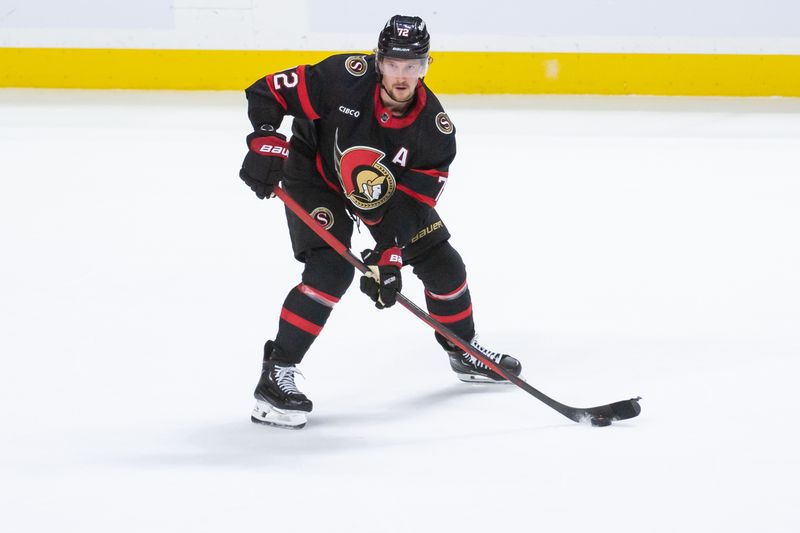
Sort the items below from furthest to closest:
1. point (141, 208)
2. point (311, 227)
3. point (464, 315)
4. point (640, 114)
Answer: point (640, 114)
point (141, 208)
point (464, 315)
point (311, 227)

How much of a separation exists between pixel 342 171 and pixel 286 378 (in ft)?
1.66

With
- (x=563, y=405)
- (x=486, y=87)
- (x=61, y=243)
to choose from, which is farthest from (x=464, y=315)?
(x=486, y=87)

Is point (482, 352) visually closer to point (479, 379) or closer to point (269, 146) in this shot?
point (479, 379)

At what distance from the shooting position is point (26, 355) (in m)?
2.86

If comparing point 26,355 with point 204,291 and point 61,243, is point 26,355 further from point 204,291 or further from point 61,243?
point 61,243

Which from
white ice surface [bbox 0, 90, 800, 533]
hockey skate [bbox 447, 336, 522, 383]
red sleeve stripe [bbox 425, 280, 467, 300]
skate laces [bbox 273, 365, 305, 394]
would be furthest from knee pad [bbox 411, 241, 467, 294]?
skate laces [bbox 273, 365, 305, 394]

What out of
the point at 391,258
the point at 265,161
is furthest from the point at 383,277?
the point at 265,161

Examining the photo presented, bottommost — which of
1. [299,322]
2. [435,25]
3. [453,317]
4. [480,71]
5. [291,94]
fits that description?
[299,322]

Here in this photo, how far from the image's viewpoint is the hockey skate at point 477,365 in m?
2.70

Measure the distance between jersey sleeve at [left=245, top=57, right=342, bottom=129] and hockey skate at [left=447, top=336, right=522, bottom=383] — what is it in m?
0.74

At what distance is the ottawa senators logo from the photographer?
2.45 m

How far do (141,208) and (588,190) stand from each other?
190 centimetres

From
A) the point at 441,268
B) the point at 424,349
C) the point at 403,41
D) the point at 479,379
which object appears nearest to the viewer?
the point at 403,41

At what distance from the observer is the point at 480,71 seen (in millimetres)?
6465
